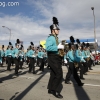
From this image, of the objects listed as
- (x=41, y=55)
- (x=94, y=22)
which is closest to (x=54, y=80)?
(x=41, y=55)

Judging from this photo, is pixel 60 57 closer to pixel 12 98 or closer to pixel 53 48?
pixel 53 48

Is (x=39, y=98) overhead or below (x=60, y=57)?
below

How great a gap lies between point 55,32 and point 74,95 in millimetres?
1972

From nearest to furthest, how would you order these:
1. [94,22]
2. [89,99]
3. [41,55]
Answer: [89,99]
[41,55]
[94,22]

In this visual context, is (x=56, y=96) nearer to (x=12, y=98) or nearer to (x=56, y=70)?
(x=56, y=70)

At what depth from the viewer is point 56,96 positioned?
5.64m

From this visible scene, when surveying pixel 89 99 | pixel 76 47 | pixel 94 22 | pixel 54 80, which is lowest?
pixel 89 99

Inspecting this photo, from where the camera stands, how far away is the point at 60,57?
5.89 meters

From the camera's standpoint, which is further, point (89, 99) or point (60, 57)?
point (60, 57)

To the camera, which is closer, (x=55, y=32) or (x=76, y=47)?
(x=55, y=32)

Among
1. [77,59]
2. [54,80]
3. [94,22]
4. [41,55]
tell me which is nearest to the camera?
[54,80]

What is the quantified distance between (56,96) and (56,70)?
0.74 metres

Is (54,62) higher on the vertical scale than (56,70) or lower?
higher

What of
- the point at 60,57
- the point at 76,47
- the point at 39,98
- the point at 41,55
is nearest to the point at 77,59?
the point at 76,47
